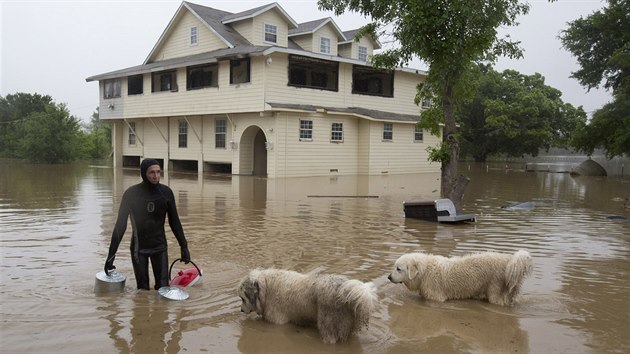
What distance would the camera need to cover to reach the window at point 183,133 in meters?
32.2

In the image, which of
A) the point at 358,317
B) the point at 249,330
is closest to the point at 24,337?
the point at 249,330

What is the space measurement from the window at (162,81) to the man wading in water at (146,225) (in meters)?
26.4

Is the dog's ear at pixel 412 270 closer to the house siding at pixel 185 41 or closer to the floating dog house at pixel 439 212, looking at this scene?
the floating dog house at pixel 439 212

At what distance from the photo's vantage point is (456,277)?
260 inches

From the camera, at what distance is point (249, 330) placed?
550 centimetres

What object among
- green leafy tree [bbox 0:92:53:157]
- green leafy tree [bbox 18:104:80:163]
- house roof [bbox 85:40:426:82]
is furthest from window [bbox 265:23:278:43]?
green leafy tree [bbox 0:92:53:157]

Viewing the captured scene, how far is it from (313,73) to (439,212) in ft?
63.2

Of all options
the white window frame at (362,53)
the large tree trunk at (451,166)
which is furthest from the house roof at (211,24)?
the large tree trunk at (451,166)

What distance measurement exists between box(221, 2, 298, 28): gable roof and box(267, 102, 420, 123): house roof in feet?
18.4

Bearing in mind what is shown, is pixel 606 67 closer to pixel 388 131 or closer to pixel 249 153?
pixel 388 131

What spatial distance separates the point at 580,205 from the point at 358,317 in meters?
14.4

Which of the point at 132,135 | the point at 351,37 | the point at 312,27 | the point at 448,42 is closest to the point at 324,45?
the point at 312,27

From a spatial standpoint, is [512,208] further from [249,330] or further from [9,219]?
[9,219]

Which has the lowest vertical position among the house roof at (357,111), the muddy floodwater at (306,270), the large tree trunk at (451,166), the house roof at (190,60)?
the muddy floodwater at (306,270)
